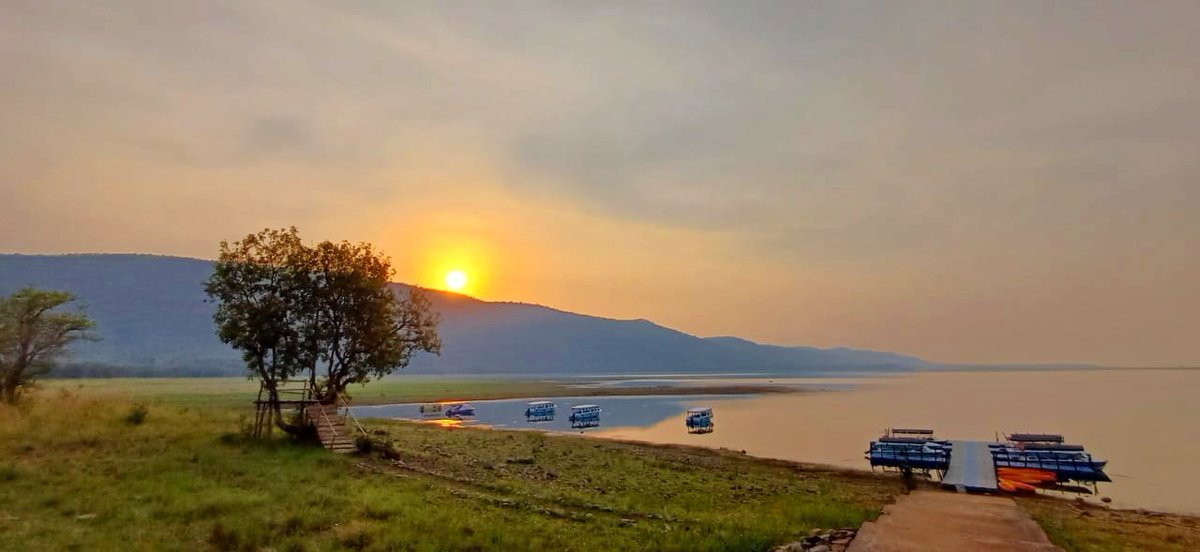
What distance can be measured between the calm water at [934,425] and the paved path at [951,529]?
28005 millimetres

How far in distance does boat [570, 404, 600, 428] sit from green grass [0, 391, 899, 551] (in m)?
42.7

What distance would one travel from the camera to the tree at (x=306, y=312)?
32938 mm

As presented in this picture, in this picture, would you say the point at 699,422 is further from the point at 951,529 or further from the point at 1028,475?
the point at 951,529

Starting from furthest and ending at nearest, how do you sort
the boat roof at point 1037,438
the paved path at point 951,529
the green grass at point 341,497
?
the boat roof at point 1037,438
the green grass at point 341,497
the paved path at point 951,529

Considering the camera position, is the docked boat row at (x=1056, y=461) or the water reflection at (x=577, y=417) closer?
the docked boat row at (x=1056, y=461)

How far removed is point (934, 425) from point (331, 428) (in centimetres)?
7662

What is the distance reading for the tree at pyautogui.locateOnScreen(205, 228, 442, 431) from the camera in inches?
1297

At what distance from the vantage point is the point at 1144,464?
50188 mm

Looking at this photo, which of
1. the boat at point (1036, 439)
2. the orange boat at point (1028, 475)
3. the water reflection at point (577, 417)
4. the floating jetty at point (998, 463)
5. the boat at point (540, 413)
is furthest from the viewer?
the boat at point (540, 413)

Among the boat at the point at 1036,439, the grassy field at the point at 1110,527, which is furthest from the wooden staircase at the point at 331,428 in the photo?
the boat at the point at 1036,439

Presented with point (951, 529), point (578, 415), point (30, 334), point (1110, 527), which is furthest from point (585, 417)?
point (951, 529)

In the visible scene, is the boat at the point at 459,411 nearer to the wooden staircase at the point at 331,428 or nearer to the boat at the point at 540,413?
the boat at the point at 540,413

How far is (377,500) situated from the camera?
20.3m

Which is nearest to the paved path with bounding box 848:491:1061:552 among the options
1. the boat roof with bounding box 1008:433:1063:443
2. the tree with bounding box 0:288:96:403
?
the boat roof with bounding box 1008:433:1063:443
